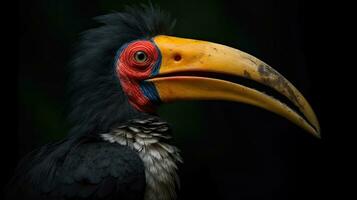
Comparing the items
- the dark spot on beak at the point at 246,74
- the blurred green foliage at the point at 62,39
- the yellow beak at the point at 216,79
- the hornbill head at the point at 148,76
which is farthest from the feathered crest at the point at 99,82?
the blurred green foliage at the point at 62,39

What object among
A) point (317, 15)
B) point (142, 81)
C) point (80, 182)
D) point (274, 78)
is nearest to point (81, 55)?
point (142, 81)

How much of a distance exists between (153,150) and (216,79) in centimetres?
40

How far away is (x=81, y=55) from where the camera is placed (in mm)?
2641

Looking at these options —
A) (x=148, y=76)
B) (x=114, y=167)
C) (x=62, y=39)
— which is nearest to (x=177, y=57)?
(x=148, y=76)

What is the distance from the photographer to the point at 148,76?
2.60 meters

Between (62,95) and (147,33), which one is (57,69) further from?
(147,33)

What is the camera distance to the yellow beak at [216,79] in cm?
246

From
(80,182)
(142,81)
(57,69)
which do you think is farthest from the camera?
(57,69)

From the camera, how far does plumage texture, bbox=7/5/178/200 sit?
2332mm

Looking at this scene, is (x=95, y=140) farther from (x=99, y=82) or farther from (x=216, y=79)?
(x=216, y=79)

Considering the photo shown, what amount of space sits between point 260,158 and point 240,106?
12.4 inches

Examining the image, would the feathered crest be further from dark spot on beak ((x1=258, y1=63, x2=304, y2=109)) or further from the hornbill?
dark spot on beak ((x1=258, y1=63, x2=304, y2=109))

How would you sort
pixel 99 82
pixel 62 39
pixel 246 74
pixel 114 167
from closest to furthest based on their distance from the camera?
pixel 114 167 < pixel 246 74 < pixel 99 82 < pixel 62 39

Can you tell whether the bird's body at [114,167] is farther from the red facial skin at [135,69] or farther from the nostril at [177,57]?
the nostril at [177,57]
